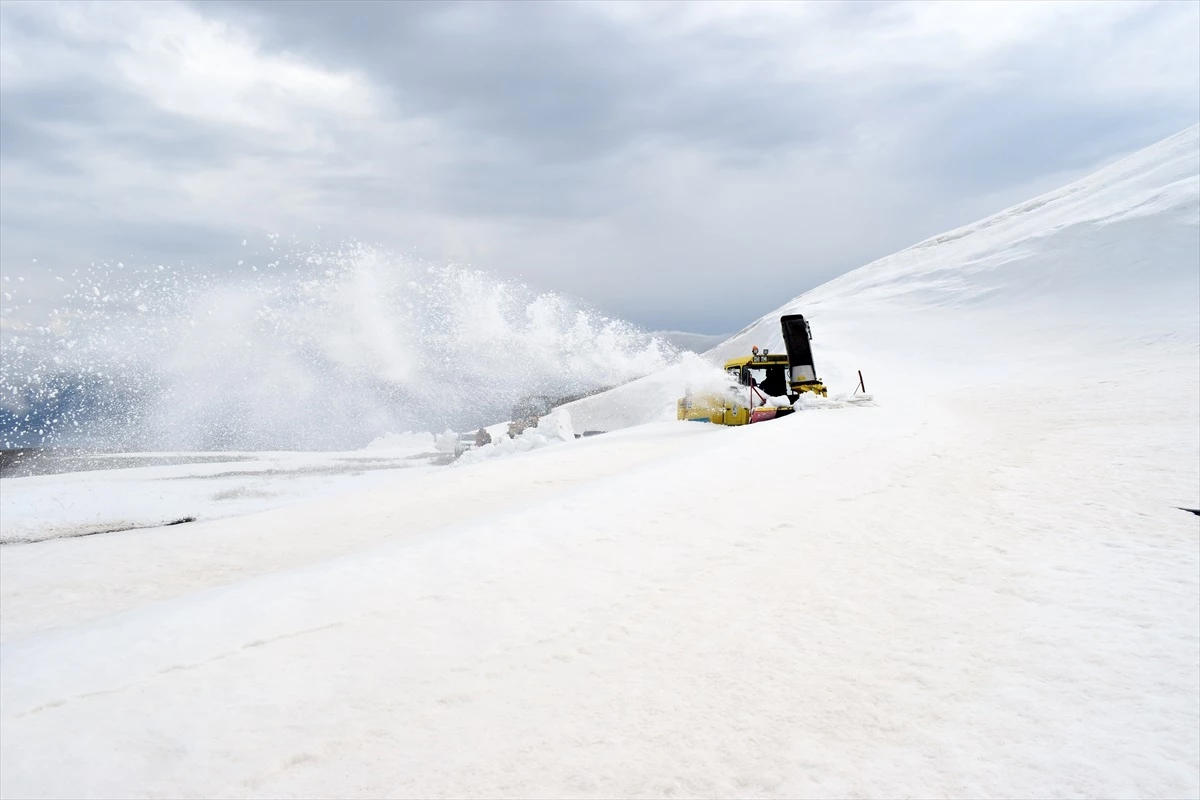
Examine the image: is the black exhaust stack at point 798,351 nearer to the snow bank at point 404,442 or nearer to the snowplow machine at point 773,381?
the snowplow machine at point 773,381

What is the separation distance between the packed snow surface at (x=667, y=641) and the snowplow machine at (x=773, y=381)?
9250 millimetres

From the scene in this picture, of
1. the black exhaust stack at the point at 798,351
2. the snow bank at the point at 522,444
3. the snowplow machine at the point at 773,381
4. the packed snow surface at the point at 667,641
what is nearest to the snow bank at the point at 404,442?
the snow bank at the point at 522,444

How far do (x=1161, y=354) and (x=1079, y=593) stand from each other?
2471 centimetres

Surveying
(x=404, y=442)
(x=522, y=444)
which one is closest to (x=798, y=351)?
(x=522, y=444)

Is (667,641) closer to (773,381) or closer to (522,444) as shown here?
(522,444)

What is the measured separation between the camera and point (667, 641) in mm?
5199

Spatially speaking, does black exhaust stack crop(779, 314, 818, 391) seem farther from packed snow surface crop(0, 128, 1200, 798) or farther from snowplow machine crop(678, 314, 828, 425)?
packed snow surface crop(0, 128, 1200, 798)

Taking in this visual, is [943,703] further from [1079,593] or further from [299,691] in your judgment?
[299,691]

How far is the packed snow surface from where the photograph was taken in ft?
12.5

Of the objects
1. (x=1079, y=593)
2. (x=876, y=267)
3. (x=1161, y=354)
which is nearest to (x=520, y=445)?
(x=1079, y=593)

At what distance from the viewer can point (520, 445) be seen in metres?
22.6

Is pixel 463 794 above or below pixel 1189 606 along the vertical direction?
above

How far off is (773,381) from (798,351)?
1360 mm

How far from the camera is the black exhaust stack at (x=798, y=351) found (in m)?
21.8
